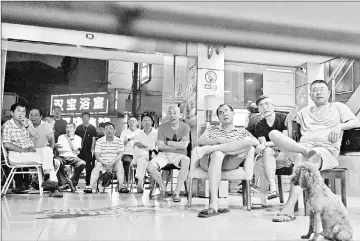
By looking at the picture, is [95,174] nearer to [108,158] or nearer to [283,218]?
[108,158]

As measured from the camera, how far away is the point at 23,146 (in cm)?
445

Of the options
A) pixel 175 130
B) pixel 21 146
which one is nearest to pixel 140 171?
pixel 175 130

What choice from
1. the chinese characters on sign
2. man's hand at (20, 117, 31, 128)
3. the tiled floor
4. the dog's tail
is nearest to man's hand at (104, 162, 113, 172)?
man's hand at (20, 117, 31, 128)

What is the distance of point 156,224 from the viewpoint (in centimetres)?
233

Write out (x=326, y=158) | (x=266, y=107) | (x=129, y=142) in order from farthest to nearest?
(x=129, y=142) < (x=266, y=107) < (x=326, y=158)

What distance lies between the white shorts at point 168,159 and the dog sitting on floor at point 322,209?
7.71ft

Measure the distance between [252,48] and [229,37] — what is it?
0.05m

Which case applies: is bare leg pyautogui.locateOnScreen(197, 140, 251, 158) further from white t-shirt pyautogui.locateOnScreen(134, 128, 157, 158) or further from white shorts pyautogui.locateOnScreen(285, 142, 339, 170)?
white t-shirt pyautogui.locateOnScreen(134, 128, 157, 158)

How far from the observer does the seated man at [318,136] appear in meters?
2.62

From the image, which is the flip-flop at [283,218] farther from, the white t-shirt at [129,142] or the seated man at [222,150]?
the white t-shirt at [129,142]

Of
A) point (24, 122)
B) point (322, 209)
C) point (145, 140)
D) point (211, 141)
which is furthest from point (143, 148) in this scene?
point (322, 209)

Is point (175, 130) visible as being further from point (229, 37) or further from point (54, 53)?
point (229, 37)

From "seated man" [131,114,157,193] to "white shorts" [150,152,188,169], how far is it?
84 cm

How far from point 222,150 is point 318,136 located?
77 centimetres
